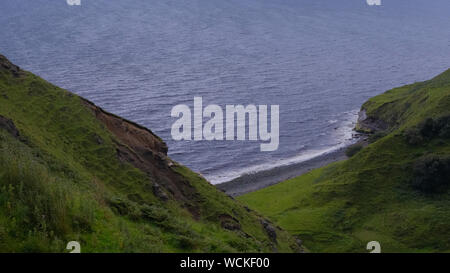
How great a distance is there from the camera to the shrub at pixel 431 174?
39.4 m

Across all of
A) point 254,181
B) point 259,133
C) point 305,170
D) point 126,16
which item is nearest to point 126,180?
point 254,181

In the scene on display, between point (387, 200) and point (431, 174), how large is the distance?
413 cm

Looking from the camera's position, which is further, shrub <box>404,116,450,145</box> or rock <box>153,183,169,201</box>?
shrub <box>404,116,450,145</box>

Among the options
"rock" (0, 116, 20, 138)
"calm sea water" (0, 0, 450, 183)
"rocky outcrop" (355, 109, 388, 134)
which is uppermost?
"calm sea water" (0, 0, 450, 183)

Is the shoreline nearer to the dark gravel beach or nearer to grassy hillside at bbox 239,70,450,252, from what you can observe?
the dark gravel beach

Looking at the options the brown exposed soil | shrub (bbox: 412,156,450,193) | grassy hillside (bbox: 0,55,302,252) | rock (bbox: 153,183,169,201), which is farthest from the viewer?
shrub (bbox: 412,156,450,193)

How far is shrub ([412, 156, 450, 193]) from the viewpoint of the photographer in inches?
1553

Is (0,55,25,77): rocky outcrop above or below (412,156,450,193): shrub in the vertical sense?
above

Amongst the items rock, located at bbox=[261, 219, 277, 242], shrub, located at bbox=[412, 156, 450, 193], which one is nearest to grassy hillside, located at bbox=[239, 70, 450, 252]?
shrub, located at bbox=[412, 156, 450, 193]

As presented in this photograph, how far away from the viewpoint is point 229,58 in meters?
118

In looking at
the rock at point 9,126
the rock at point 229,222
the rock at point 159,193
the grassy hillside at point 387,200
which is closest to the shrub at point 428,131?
the grassy hillside at point 387,200

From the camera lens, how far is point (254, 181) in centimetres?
6444
